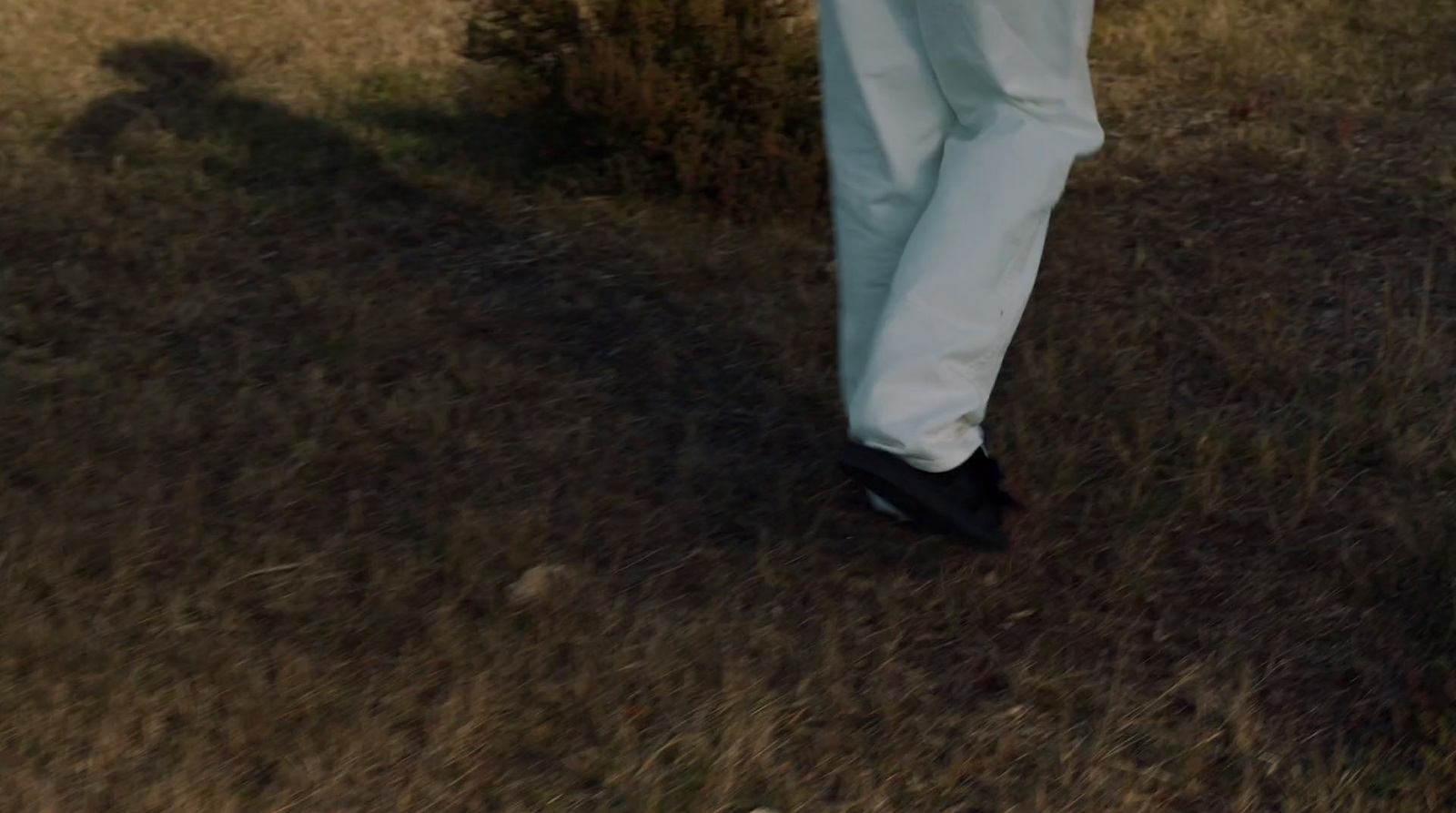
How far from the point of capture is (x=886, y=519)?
3002mm

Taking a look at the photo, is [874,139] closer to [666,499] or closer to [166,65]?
[666,499]

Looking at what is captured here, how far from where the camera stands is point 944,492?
269 cm

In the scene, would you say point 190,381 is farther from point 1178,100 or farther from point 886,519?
point 1178,100

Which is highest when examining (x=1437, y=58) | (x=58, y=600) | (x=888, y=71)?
(x=888, y=71)

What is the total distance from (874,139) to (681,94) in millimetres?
1677

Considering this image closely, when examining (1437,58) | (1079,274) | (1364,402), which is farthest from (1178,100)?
(1364,402)

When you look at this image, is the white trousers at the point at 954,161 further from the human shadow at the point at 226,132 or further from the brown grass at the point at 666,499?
the human shadow at the point at 226,132

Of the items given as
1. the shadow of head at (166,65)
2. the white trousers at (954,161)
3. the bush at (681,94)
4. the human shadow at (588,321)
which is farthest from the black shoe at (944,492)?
the shadow of head at (166,65)

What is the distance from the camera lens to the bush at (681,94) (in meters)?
4.29

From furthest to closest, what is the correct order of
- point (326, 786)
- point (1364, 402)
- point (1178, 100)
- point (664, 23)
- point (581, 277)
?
point (1178, 100), point (664, 23), point (581, 277), point (1364, 402), point (326, 786)

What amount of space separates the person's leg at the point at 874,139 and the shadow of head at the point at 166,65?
9.85 ft

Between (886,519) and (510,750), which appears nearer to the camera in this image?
A: (510,750)

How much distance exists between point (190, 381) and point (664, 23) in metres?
1.56

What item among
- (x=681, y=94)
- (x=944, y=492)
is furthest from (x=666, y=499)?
(x=681, y=94)
